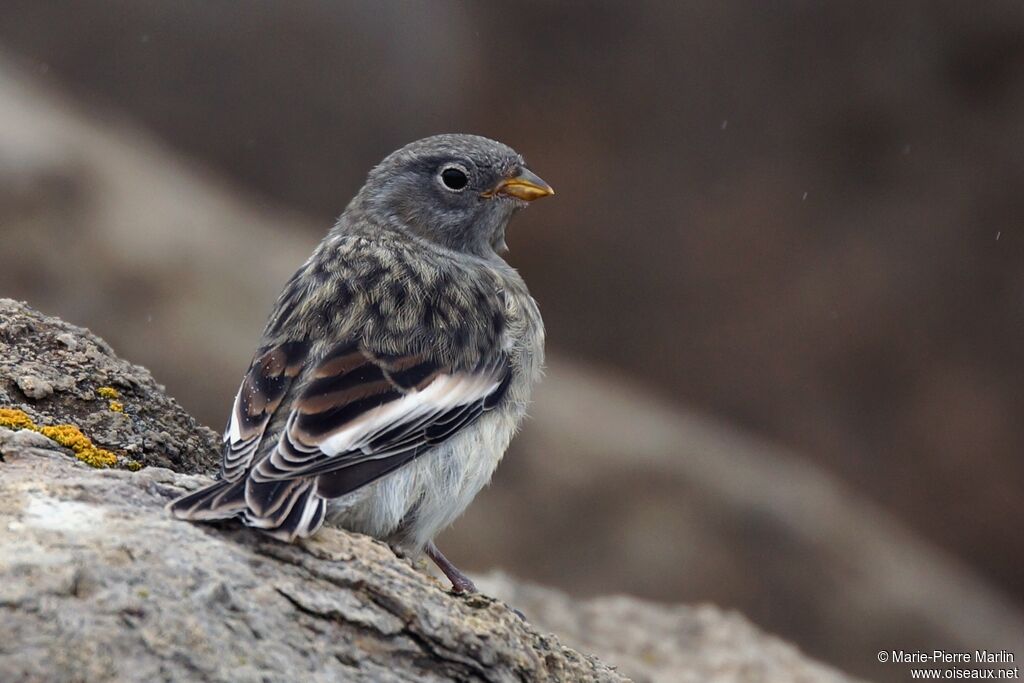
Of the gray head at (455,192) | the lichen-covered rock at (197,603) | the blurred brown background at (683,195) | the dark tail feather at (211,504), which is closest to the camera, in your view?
the lichen-covered rock at (197,603)

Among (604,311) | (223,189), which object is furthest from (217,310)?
(604,311)

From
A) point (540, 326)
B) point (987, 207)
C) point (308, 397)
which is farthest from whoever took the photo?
point (987, 207)

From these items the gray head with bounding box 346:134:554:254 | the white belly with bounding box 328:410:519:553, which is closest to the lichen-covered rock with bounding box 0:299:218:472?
the white belly with bounding box 328:410:519:553

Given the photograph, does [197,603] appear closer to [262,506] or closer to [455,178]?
[262,506]

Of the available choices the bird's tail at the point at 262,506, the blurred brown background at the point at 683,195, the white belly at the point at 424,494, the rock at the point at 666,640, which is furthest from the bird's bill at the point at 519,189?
the blurred brown background at the point at 683,195

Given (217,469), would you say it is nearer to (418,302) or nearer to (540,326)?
(418,302)

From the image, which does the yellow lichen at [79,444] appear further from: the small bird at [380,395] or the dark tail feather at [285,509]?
the dark tail feather at [285,509]

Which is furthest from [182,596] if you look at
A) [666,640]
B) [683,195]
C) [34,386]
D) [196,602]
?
[683,195]
